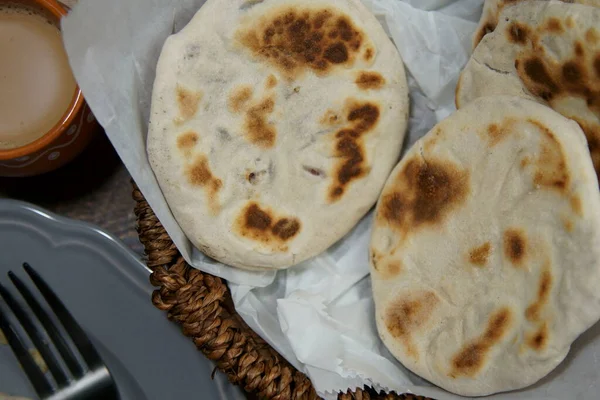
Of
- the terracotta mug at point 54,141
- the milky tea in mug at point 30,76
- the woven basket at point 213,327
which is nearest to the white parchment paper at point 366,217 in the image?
the woven basket at point 213,327

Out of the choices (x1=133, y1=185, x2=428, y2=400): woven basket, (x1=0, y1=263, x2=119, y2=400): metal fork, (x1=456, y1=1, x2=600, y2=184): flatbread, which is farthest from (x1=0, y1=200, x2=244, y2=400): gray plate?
(x1=456, y1=1, x2=600, y2=184): flatbread

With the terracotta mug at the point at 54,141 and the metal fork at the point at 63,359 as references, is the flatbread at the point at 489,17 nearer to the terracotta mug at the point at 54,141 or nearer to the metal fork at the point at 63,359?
the terracotta mug at the point at 54,141

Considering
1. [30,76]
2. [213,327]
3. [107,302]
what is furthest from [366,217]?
[30,76]

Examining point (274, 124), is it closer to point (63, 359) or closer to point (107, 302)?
point (107, 302)

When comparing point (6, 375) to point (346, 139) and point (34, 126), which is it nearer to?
point (34, 126)

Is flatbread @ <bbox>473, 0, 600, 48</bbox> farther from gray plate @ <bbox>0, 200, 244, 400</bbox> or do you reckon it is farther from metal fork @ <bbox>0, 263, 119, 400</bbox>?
metal fork @ <bbox>0, 263, 119, 400</bbox>

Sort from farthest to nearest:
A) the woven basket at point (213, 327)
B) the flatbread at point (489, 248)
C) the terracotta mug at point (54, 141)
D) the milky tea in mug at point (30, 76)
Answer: the milky tea in mug at point (30, 76) < the terracotta mug at point (54, 141) < the woven basket at point (213, 327) < the flatbread at point (489, 248)
